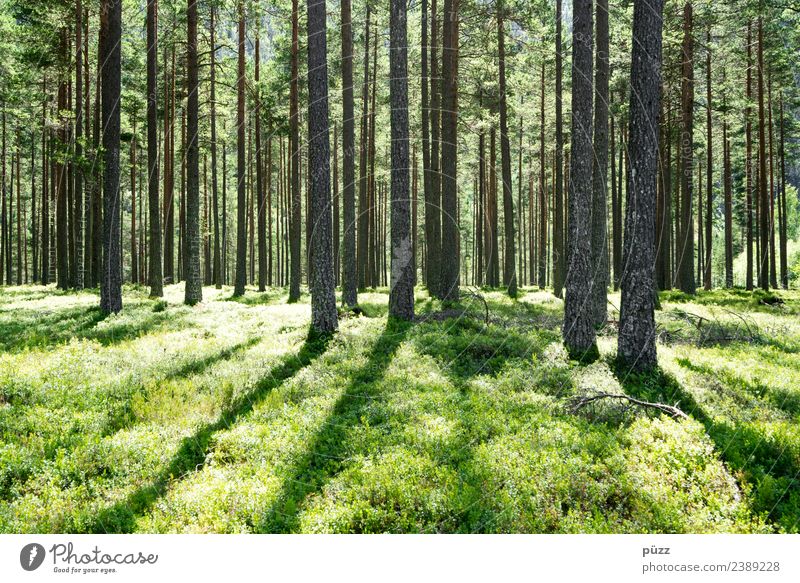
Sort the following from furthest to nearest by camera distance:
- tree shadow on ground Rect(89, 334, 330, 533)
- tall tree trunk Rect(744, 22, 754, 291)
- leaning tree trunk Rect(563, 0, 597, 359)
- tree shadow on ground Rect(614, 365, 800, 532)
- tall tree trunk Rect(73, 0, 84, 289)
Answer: tall tree trunk Rect(744, 22, 754, 291) → tall tree trunk Rect(73, 0, 84, 289) → leaning tree trunk Rect(563, 0, 597, 359) → tree shadow on ground Rect(614, 365, 800, 532) → tree shadow on ground Rect(89, 334, 330, 533)

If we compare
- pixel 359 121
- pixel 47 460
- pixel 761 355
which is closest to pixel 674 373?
pixel 761 355

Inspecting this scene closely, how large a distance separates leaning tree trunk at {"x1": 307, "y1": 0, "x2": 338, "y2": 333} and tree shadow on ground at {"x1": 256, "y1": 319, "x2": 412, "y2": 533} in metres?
2.67

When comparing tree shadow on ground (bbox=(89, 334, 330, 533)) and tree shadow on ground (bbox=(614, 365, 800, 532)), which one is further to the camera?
tree shadow on ground (bbox=(614, 365, 800, 532))

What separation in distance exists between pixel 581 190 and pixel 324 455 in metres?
8.10

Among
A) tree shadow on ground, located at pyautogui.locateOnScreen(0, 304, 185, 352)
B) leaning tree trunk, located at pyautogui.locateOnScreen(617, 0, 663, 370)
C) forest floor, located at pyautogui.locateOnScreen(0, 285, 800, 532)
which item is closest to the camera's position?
forest floor, located at pyautogui.locateOnScreen(0, 285, 800, 532)

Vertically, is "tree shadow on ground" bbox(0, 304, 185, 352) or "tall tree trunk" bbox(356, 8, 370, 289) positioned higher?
"tall tree trunk" bbox(356, 8, 370, 289)

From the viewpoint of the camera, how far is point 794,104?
32719 millimetres

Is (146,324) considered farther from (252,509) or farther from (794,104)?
(794,104)

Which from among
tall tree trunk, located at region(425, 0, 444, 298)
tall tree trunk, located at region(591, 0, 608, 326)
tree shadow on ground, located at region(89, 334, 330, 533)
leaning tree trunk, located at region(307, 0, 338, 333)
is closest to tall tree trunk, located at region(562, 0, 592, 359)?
tall tree trunk, located at region(591, 0, 608, 326)

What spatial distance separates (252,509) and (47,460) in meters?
2.84

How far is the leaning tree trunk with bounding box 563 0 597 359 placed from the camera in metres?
11.0

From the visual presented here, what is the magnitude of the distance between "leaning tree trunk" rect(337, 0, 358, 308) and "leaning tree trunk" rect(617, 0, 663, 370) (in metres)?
9.75

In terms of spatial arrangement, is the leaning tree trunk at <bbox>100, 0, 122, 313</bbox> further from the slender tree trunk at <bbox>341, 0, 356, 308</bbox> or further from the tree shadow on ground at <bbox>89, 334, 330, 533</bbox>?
the tree shadow on ground at <bbox>89, 334, 330, 533</bbox>
